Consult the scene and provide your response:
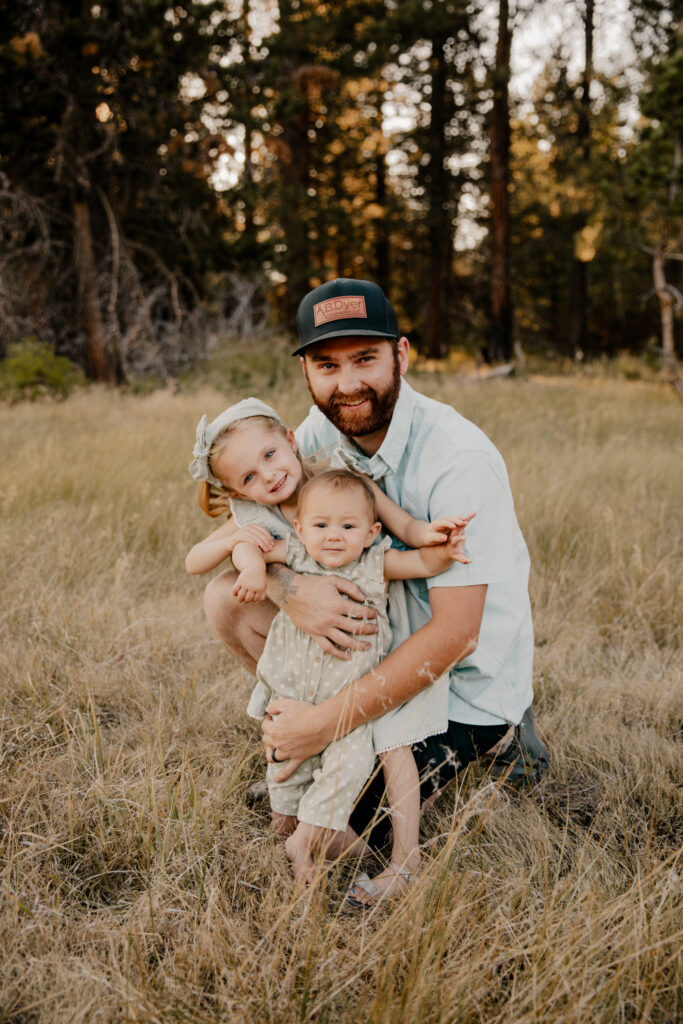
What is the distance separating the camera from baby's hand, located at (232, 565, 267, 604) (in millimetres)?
2029

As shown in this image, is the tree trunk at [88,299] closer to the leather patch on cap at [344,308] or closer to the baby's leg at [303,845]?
the leather patch on cap at [344,308]

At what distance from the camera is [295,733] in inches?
78.3

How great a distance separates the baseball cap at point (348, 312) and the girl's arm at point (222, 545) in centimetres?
68

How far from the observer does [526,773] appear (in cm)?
239

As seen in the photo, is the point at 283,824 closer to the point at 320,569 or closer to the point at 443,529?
the point at 320,569

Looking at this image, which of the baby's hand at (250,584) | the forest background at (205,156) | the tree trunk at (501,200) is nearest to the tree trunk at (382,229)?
the forest background at (205,156)

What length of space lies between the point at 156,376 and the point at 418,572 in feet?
32.6

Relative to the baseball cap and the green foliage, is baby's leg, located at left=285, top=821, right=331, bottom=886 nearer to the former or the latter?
the baseball cap

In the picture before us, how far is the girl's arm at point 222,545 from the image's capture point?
2.20 meters

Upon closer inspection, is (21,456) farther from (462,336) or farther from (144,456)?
(462,336)

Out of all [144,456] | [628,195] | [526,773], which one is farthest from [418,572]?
[628,195]

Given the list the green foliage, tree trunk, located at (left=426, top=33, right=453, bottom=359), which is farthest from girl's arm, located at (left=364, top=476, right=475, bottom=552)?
tree trunk, located at (left=426, top=33, right=453, bottom=359)

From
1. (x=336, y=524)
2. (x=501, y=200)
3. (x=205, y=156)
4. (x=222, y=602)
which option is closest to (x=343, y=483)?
(x=336, y=524)

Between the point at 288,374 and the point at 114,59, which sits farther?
the point at 288,374
